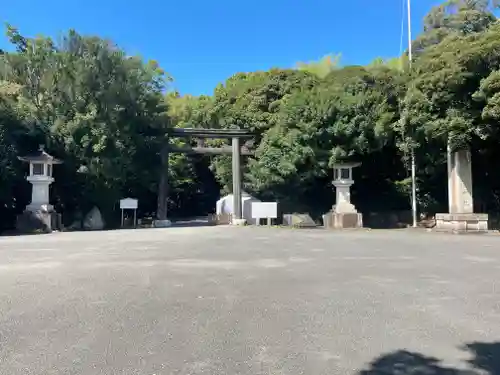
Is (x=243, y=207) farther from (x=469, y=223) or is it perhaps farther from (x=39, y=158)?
(x=469, y=223)

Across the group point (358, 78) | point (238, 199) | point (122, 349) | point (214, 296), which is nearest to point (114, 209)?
point (238, 199)

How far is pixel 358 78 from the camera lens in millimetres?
21500

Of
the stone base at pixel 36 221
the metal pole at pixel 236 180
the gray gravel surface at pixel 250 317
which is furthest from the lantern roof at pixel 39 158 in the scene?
the gray gravel surface at pixel 250 317

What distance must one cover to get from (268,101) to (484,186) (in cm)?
1271

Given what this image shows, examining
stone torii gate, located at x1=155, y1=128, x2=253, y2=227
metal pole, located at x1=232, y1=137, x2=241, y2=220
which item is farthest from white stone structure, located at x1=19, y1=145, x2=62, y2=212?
metal pole, located at x1=232, y1=137, x2=241, y2=220

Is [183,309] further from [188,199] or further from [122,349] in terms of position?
[188,199]

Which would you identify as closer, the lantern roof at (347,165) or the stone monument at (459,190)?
the stone monument at (459,190)

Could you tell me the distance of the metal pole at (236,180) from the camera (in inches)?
958

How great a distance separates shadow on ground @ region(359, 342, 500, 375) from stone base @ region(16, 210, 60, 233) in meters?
18.4

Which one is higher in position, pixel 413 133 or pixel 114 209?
pixel 413 133

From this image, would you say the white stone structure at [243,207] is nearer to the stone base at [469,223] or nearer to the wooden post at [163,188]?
the wooden post at [163,188]

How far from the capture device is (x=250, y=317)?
4441mm

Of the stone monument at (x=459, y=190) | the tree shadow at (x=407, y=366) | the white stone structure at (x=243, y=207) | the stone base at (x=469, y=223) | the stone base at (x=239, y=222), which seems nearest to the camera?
the tree shadow at (x=407, y=366)

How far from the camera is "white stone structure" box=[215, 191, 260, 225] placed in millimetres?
23894
